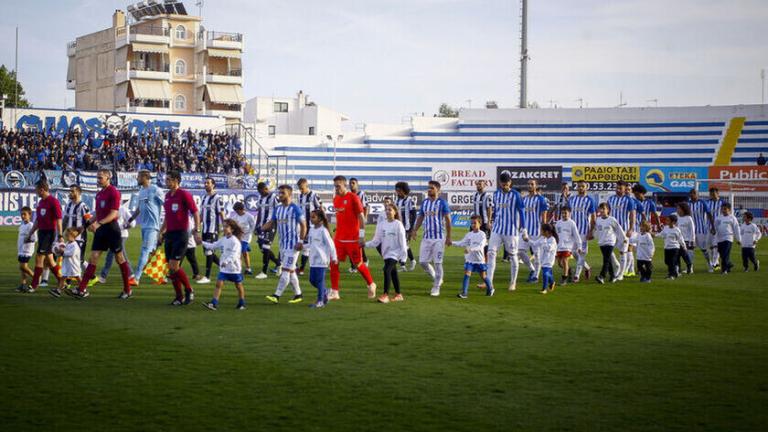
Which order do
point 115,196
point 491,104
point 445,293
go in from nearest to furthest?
point 115,196 → point 445,293 → point 491,104

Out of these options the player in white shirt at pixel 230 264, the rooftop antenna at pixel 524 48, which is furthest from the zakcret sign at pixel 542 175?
the player in white shirt at pixel 230 264

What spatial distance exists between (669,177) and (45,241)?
4788 centimetres

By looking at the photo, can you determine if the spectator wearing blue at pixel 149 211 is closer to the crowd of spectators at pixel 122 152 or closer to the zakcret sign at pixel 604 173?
the crowd of spectators at pixel 122 152

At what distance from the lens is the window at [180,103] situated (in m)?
74.1

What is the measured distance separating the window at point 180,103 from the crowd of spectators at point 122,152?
76.3 ft

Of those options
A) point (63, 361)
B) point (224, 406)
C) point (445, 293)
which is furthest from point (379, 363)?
point (445, 293)

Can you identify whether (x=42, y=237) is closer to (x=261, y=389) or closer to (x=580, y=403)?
(x=261, y=389)

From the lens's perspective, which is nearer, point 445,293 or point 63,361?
point 63,361

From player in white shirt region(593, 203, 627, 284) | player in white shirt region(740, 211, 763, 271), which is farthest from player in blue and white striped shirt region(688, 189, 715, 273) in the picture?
player in white shirt region(593, 203, 627, 284)

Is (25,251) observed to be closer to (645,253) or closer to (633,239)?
(645,253)

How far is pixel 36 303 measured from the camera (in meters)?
13.8

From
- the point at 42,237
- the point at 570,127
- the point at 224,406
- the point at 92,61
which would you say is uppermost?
the point at 92,61

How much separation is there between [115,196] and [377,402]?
8.68 meters

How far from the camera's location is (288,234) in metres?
14.9
